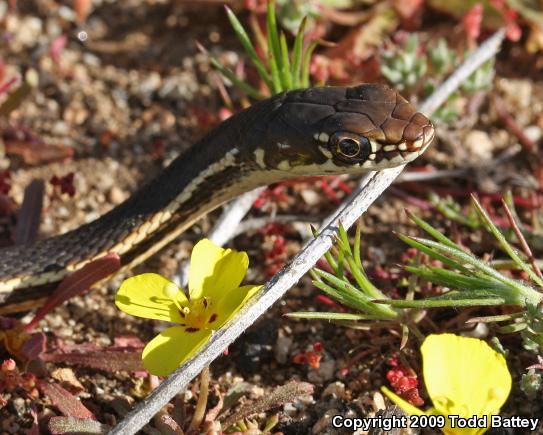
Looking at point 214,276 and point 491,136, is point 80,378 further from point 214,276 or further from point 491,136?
point 491,136

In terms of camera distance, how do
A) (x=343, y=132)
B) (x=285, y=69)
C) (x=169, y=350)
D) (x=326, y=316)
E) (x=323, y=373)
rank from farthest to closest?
(x=285, y=69) → (x=323, y=373) → (x=343, y=132) → (x=326, y=316) → (x=169, y=350)

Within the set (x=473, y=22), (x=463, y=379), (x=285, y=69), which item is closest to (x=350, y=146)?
(x=285, y=69)

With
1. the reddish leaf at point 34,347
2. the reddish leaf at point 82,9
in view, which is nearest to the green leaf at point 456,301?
the reddish leaf at point 34,347

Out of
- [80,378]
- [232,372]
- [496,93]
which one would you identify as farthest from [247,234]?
[496,93]

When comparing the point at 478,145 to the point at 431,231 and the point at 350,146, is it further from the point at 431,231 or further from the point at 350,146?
the point at 431,231

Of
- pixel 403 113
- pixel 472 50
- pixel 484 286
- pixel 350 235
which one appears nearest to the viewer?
pixel 484 286

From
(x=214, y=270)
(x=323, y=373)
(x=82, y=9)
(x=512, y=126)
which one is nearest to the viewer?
(x=214, y=270)

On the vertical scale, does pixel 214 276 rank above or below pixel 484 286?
above
